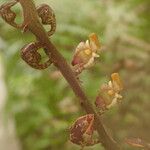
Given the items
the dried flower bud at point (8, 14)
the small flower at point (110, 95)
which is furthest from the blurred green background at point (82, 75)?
the dried flower bud at point (8, 14)

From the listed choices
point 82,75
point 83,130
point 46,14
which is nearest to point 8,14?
point 46,14

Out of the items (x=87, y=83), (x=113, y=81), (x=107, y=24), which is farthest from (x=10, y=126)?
(x=113, y=81)

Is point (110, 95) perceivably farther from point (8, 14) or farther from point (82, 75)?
point (82, 75)

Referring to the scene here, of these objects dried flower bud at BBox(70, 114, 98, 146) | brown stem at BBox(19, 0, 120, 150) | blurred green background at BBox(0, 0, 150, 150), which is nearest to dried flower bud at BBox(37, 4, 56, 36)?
brown stem at BBox(19, 0, 120, 150)

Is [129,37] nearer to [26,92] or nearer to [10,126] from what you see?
[26,92]

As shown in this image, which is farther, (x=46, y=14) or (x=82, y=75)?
(x=82, y=75)

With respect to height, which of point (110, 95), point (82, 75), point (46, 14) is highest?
point (46, 14)

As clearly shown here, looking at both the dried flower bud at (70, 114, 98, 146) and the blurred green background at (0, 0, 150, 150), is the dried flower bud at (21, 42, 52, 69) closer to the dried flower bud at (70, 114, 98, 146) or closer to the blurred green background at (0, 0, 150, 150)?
the dried flower bud at (70, 114, 98, 146)
